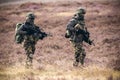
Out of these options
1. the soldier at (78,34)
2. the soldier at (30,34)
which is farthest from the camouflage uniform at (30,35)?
the soldier at (78,34)

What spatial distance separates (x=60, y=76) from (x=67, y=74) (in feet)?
0.50

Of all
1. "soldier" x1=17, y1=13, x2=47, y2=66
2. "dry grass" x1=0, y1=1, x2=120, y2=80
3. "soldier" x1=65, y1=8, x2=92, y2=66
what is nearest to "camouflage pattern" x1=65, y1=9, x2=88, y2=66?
"soldier" x1=65, y1=8, x2=92, y2=66

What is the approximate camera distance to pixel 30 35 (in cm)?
782

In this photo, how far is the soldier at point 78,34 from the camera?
763 cm

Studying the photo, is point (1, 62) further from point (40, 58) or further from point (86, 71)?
point (86, 71)

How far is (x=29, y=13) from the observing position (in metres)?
8.06

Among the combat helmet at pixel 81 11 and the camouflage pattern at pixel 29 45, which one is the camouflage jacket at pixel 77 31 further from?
the camouflage pattern at pixel 29 45

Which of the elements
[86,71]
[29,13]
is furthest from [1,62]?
[86,71]

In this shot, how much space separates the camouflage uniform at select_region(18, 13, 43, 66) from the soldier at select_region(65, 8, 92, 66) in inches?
28.6

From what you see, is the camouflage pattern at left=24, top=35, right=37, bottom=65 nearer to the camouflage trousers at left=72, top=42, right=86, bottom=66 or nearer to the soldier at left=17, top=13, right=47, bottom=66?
the soldier at left=17, top=13, right=47, bottom=66

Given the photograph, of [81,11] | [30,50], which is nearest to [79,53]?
[81,11]

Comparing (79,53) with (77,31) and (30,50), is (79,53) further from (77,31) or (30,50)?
(30,50)

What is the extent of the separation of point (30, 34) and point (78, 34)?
1.08 metres

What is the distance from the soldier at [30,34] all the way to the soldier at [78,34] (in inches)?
28.1
